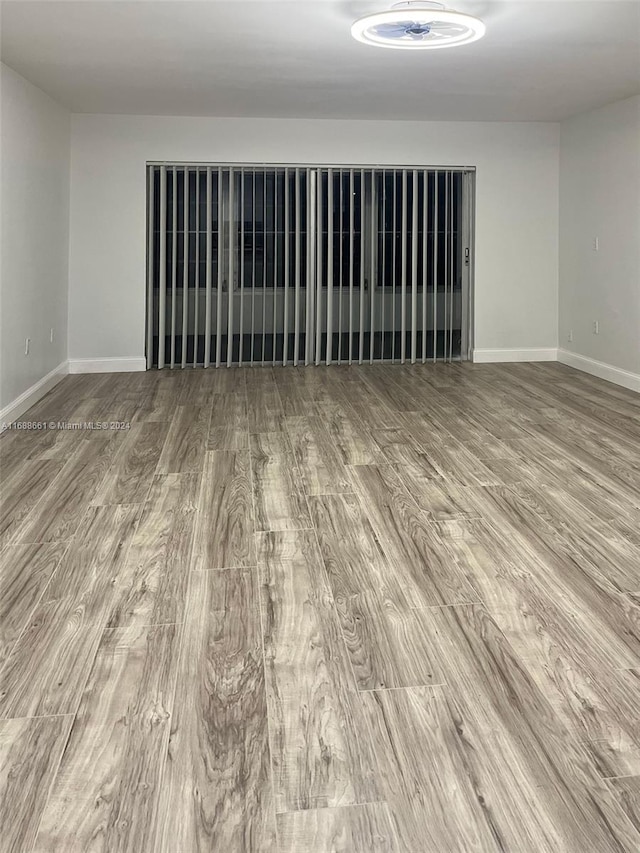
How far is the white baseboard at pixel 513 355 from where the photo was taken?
841 centimetres

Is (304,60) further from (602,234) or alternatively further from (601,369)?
(601,369)

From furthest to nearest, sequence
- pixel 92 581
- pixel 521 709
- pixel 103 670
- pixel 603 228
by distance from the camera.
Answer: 1. pixel 603 228
2. pixel 92 581
3. pixel 103 670
4. pixel 521 709

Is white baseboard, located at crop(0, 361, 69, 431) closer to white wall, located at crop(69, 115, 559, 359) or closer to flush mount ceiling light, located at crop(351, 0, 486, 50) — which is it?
white wall, located at crop(69, 115, 559, 359)

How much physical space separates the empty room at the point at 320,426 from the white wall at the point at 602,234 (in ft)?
0.15

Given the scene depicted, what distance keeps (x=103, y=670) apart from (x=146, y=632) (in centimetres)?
24

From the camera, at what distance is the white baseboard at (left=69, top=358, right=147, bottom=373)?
7.78m

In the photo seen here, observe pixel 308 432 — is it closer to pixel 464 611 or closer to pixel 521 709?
pixel 464 611

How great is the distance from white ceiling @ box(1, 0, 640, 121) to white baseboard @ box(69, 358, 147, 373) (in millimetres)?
2352

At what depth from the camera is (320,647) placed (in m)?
2.34

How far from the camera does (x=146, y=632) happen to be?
2.43 metres

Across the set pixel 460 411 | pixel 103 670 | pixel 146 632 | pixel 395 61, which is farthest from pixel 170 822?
pixel 395 61

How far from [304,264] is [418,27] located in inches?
156

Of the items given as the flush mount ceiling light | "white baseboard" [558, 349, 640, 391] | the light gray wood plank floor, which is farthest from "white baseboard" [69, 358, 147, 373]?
"white baseboard" [558, 349, 640, 391]

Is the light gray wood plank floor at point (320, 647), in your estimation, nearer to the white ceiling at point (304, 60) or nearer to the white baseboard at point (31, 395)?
the white baseboard at point (31, 395)
